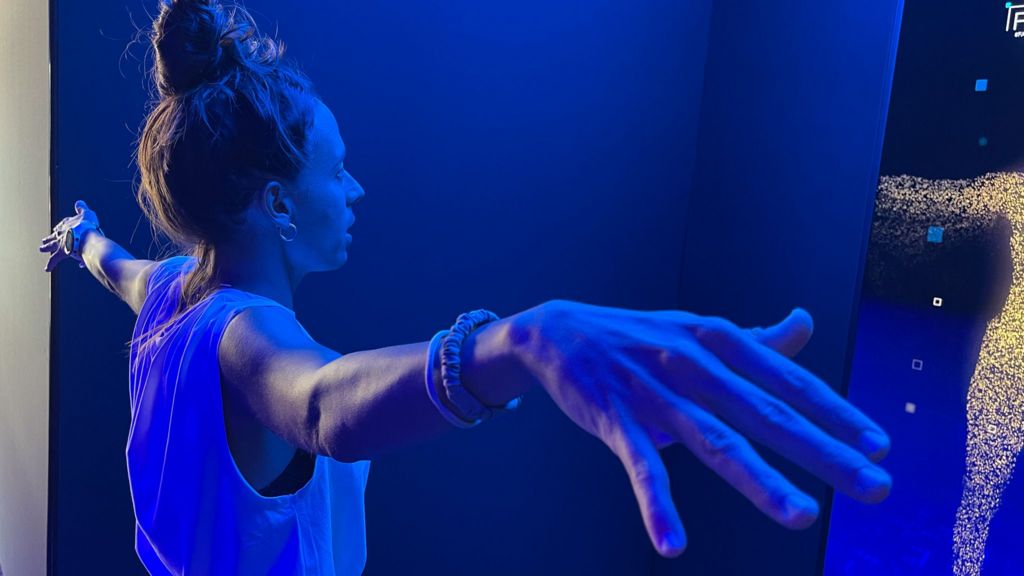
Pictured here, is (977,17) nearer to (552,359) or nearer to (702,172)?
(702,172)

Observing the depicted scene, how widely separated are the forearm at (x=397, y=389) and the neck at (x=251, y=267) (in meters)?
0.37

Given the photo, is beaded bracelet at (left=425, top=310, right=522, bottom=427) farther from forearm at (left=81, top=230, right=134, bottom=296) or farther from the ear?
forearm at (left=81, top=230, right=134, bottom=296)

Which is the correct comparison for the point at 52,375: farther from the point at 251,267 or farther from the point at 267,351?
the point at 267,351

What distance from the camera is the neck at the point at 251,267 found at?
3.27 ft

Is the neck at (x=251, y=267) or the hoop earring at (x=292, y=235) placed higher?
the hoop earring at (x=292, y=235)

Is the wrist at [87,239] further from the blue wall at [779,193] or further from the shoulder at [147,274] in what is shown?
the blue wall at [779,193]

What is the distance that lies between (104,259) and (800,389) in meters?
1.30

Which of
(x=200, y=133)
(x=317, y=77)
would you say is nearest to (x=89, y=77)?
(x=317, y=77)

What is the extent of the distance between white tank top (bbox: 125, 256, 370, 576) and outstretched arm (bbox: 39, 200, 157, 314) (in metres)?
0.35

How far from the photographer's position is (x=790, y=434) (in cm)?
48

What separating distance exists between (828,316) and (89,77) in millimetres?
1875

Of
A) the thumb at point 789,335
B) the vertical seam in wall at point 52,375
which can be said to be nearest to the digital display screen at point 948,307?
the thumb at point 789,335

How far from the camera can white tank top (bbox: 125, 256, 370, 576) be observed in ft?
2.82

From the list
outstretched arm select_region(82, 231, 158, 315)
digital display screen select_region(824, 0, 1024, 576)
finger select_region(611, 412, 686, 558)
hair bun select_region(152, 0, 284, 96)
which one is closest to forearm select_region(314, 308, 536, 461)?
finger select_region(611, 412, 686, 558)
